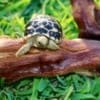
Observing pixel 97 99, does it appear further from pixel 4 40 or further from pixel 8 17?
pixel 8 17

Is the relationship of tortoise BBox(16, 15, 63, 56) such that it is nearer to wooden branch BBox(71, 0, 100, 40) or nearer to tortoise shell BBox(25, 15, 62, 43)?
tortoise shell BBox(25, 15, 62, 43)

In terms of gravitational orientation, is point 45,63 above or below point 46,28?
below

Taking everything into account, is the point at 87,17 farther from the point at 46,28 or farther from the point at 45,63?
the point at 45,63

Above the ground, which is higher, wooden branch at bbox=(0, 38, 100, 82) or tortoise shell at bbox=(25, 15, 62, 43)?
tortoise shell at bbox=(25, 15, 62, 43)

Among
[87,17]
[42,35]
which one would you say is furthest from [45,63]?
[87,17]

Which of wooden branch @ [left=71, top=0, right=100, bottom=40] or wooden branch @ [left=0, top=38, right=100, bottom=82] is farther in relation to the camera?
wooden branch @ [left=71, top=0, right=100, bottom=40]

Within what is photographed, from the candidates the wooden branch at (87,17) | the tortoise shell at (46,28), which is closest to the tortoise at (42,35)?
the tortoise shell at (46,28)

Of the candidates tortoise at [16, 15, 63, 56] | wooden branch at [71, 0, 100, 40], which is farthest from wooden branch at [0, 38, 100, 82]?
wooden branch at [71, 0, 100, 40]
